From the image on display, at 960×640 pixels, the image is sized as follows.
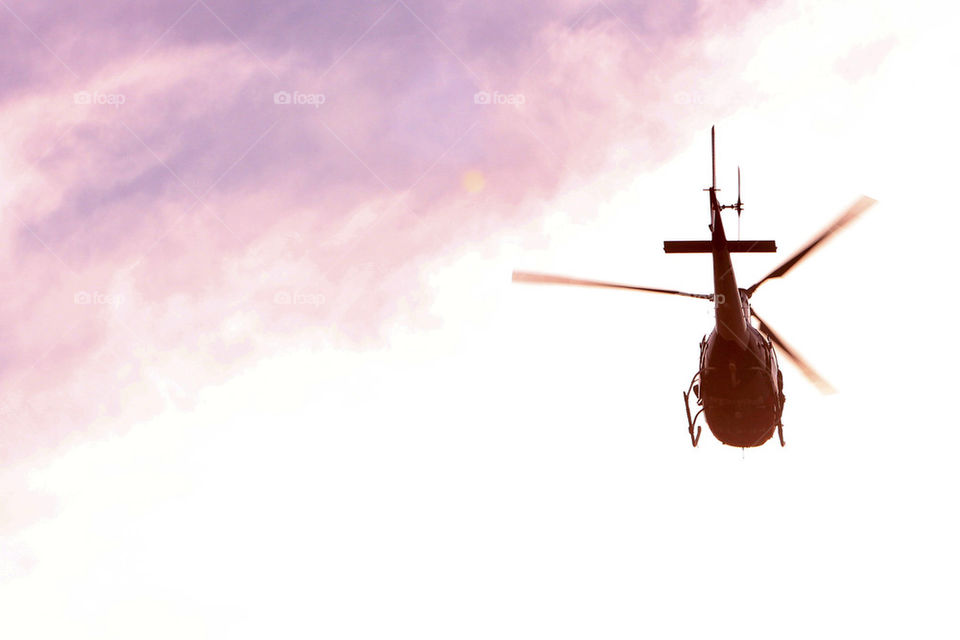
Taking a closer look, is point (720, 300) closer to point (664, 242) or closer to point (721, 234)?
point (721, 234)

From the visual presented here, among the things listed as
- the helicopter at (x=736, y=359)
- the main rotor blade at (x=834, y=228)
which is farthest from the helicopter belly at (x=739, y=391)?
the main rotor blade at (x=834, y=228)

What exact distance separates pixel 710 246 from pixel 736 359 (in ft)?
14.1

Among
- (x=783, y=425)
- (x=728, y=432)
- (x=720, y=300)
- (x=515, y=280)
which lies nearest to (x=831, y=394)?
(x=783, y=425)

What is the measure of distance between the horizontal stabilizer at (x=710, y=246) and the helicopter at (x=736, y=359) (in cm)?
151

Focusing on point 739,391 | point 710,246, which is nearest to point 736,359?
point 739,391

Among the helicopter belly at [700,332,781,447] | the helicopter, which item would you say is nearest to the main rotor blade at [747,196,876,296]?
the helicopter

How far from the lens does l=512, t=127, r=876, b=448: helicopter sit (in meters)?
21.9

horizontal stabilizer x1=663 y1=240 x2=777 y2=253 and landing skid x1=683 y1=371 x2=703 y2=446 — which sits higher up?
horizontal stabilizer x1=663 y1=240 x2=777 y2=253

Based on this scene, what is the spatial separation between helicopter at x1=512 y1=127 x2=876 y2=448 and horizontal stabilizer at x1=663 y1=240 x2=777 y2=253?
1.51 m

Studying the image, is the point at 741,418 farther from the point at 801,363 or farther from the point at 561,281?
the point at 561,281

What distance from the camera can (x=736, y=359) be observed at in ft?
73.4

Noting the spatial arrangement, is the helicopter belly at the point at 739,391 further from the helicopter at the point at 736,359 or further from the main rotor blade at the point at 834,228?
the main rotor blade at the point at 834,228

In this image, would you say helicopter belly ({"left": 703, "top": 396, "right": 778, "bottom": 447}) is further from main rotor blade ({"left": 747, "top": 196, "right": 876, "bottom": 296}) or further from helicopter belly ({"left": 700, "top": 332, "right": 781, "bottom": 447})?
main rotor blade ({"left": 747, "top": 196, "right": 876, "bottom": 296})

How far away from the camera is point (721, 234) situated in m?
22.8
